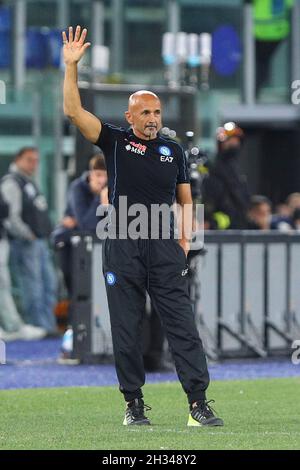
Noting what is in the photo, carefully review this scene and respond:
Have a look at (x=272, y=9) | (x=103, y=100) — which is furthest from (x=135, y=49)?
(x=103, y=100)

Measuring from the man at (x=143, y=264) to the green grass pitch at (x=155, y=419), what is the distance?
12.7 inches

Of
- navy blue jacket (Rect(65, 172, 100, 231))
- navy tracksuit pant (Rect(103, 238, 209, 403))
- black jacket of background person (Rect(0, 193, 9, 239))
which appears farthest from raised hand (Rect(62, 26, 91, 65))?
black jacket of background person (Rect(0, 193, 9, 239))

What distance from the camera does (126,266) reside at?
32.6 feet

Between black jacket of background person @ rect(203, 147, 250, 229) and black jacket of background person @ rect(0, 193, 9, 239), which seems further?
black jacket of background person @ rect(0, 193, 9, 239)

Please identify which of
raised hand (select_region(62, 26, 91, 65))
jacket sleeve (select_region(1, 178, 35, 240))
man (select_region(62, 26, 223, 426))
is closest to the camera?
raised hand (select_region(62, 26, 91, 65))

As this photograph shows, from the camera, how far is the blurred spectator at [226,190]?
17.4 metres

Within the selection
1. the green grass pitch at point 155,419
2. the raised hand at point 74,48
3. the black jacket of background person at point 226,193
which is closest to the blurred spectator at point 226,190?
the black jacket of background person at point 226,193

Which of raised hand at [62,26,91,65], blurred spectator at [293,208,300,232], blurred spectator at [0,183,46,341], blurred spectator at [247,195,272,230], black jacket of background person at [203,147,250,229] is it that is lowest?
blurred spectator at [0,183,46,341]

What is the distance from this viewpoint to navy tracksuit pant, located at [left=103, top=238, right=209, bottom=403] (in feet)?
32.5

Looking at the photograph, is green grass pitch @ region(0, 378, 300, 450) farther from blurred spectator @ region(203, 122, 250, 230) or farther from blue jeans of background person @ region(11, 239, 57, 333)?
blue jeans of background person @ region(11, 239, 57, 333)

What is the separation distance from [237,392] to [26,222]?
664cm

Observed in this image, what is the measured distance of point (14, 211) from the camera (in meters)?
18.9

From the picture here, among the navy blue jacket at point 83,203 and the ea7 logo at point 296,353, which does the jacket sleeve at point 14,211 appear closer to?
the navy blue jacket at point 83,203
